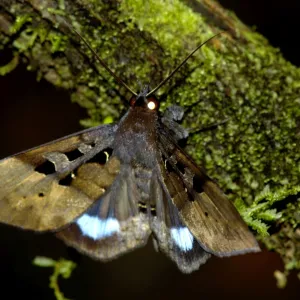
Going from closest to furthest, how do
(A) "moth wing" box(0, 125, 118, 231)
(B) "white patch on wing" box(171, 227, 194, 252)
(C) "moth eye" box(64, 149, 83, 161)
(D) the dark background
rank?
1. (A) "moth wing" box(0, 125, 118, 231)
2. (B) "white patch on wing" box(171, 227, 194, 252)
3. (C) "moth eye" box(64, 149, 83, 161)
4. (D) the dark background

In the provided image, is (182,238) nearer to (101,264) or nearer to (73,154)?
(73,154)

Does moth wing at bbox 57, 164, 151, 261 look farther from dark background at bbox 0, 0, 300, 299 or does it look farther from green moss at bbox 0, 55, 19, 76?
dark background at bbox 0, 0, 300, 299

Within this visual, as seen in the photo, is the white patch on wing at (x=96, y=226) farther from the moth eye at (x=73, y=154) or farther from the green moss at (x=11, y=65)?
the green moss at (x=11, y=65)

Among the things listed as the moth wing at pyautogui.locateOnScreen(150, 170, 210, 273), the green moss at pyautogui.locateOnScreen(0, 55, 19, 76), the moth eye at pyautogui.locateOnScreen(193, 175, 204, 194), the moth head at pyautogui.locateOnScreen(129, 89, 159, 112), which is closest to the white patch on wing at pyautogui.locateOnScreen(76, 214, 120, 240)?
the moth wing at pyautogui.locateOnScreen(150, 170, 210, 273)

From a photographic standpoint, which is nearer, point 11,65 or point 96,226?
point 96,226

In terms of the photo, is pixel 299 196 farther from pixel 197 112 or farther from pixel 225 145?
pixel 197 112

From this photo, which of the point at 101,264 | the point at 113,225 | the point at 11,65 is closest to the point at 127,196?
the point at 113,225
